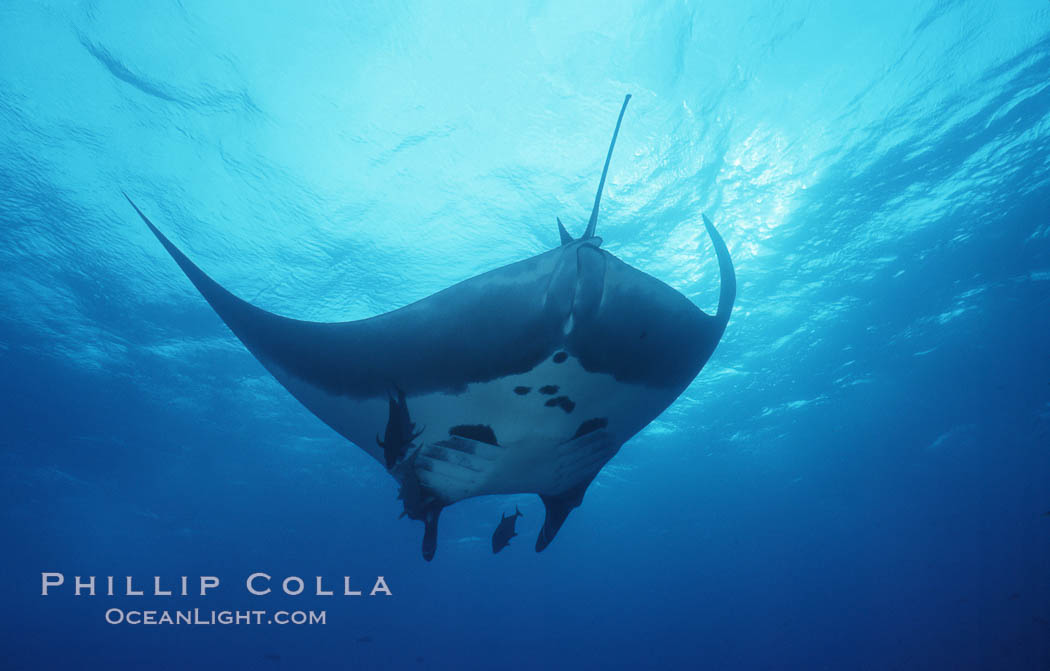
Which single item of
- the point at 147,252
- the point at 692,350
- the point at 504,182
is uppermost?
the point at 147,252

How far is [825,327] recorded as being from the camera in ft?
48.0

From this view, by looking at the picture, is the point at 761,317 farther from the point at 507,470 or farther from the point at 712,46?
the point at 507,470

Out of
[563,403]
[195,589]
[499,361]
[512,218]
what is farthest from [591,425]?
[195,589]

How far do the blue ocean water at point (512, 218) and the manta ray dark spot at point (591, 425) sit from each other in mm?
6274

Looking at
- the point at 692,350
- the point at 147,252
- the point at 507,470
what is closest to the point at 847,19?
the point at 692,350

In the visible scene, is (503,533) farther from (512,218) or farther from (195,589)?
(195,589)

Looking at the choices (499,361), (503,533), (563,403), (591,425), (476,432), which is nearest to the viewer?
(499,361)

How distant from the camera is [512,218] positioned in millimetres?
9883

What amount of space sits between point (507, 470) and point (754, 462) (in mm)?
23316

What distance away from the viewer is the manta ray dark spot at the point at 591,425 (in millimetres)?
3244

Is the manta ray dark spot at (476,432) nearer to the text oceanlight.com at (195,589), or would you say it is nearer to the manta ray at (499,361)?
the manta ray at (499,361)

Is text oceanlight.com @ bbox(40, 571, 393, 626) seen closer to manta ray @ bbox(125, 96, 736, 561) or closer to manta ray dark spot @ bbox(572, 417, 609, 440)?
manta ray @ bbox(125, 96, 736, 561)

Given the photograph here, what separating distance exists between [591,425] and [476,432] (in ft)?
2.46

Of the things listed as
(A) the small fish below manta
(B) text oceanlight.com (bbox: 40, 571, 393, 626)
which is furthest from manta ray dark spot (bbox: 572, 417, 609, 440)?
(B) text oceanlight.com (bbox: 40, 571, 393, 626)
